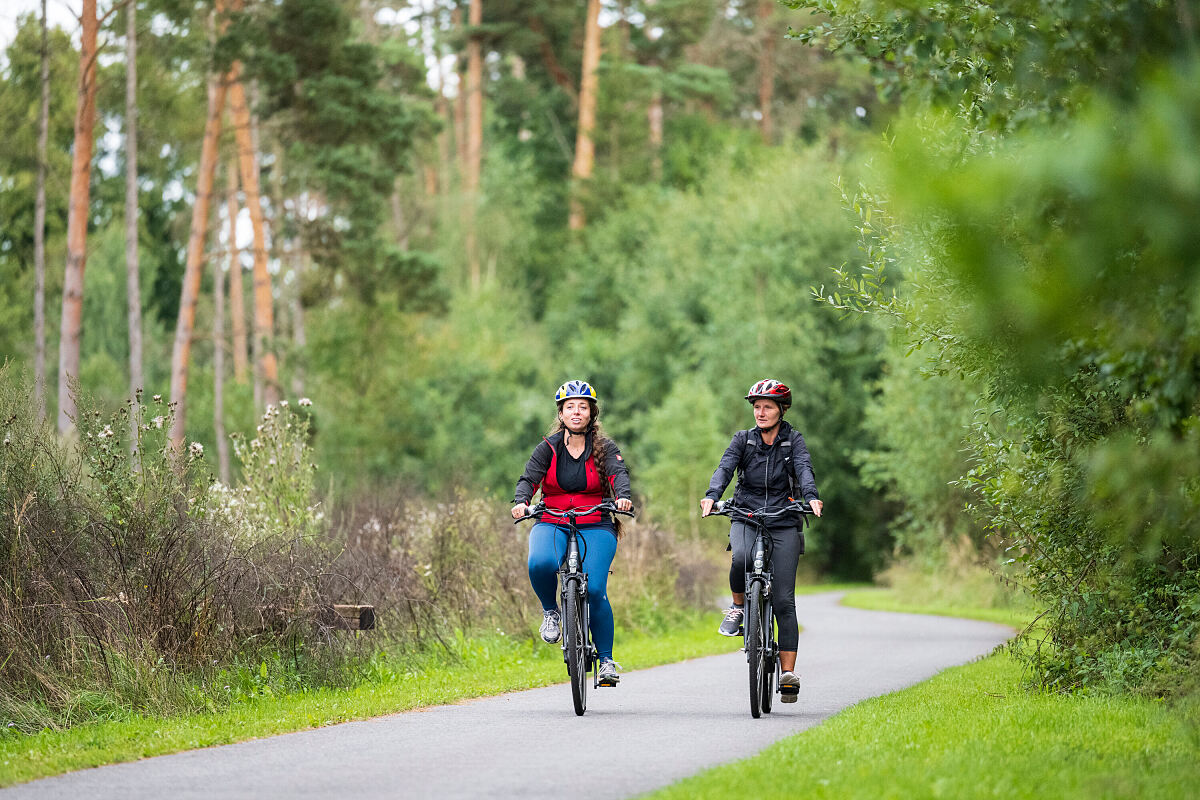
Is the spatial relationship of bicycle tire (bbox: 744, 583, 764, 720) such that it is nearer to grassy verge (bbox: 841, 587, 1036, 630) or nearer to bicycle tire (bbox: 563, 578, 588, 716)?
bicycle tire (bbox: 563, 578, 588, 716)

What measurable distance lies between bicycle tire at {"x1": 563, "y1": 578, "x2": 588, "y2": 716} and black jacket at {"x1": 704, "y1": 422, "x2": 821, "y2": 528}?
121 cm

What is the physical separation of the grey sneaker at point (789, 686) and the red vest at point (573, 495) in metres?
1.75

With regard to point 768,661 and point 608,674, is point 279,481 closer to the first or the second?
point 608,674

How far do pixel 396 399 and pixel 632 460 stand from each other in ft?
29.4

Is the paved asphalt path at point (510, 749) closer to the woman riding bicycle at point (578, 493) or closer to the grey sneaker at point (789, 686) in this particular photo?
the grey sneaker at point (789, 686)

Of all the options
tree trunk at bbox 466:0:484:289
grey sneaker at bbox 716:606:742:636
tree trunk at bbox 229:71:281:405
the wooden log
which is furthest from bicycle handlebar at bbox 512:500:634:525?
tree trunk at bbox 466:0:484:289

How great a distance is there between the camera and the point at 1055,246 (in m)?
5.35

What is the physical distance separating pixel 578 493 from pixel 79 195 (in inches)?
808

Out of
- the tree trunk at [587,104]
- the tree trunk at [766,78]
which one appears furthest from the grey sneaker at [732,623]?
the tree trunk at [766,78]

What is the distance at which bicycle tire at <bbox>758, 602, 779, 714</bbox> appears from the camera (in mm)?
10547

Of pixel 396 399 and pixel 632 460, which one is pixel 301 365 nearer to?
pixel 396 399

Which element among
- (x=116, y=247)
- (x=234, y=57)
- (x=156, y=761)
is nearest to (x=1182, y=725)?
(x=156, y=761)

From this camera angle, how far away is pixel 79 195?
93.5 feet

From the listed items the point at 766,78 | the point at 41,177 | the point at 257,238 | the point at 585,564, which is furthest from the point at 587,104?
the point at 585,564
